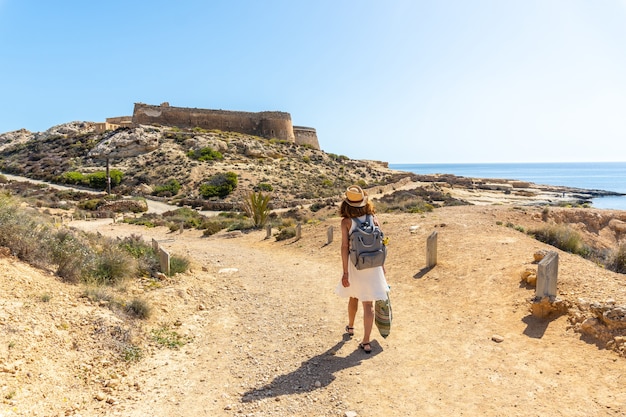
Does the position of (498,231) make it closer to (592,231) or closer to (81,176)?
(592,231)

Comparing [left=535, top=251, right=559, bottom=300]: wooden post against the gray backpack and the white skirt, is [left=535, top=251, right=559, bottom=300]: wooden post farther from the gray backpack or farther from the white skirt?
the gray backpack

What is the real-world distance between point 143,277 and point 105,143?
4442 centimetres

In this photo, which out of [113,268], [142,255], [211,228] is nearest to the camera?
[113,268]

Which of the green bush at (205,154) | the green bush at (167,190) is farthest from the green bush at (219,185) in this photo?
the green bush at (205,154)

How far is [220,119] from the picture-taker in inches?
2191

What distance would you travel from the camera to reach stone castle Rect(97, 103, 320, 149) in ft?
173

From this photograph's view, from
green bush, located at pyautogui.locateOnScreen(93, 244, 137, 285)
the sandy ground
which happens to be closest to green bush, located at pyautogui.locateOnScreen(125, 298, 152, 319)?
the sandy ground

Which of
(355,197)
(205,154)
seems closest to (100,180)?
(205,154)

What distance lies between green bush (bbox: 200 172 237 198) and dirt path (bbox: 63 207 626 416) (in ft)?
82.9

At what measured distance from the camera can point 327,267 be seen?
9.52 meters

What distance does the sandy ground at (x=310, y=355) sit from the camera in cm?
358

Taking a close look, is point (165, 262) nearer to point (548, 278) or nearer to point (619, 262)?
point (548, 278)

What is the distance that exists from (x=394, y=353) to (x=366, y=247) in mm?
1388

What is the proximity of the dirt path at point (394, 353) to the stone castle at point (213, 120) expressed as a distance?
4931 cm
